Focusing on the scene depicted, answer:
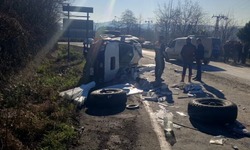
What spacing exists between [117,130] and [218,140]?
196 cm

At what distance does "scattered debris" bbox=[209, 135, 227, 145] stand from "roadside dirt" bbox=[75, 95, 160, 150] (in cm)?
105

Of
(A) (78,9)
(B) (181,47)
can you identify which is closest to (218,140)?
(A) (78,9)

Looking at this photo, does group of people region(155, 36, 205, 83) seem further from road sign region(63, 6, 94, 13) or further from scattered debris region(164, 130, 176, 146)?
scattered debris region(164, 130, 176, 146)

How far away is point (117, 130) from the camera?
18.9 ft

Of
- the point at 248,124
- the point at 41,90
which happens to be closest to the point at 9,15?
the point at 41,90

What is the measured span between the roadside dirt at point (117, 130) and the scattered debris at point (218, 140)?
3.44 feet

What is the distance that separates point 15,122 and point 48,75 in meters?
6.65

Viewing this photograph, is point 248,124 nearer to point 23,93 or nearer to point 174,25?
point 23,93

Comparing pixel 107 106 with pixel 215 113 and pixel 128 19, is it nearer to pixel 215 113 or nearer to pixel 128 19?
pixel 215 113

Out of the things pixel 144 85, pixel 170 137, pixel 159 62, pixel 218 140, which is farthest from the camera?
pixel 159 62

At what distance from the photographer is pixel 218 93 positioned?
396 inches

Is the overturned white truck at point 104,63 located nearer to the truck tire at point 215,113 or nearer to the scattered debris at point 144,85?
the scattered debris at point 144,85

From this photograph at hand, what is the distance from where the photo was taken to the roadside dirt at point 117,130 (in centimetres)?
494

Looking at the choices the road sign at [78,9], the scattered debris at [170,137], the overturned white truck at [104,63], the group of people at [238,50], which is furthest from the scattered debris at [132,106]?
the group of people at [238,50]
